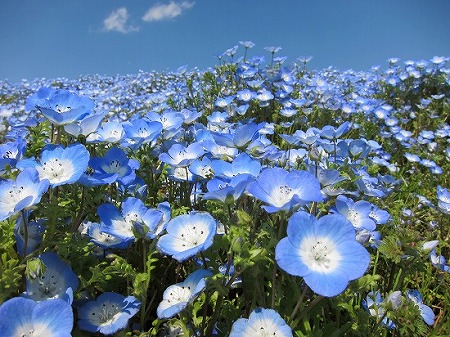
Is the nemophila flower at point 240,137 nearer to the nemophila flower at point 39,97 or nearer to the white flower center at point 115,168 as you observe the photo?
the white flower center at point 115,168

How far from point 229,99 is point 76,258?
10.7 ft

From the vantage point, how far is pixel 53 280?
5.07 ft

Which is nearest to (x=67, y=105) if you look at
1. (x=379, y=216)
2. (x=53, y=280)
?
(x=53, y=280)

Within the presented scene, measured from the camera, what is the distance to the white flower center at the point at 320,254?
1317mm

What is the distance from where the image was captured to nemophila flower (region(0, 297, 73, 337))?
1.25 m

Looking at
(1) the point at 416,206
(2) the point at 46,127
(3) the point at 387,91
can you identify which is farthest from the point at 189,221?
(3) the point at 387,91

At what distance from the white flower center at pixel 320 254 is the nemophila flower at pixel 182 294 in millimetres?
334

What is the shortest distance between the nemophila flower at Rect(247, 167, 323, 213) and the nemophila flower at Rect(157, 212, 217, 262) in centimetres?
20

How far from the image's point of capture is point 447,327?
7.78 feet

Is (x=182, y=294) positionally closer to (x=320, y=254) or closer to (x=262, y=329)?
A: (x=262, y=329)

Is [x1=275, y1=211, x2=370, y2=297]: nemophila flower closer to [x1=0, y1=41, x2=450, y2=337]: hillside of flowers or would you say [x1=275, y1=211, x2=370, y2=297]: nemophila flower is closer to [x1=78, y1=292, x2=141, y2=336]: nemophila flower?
[x1=0, y1=41, x2=450, y2=337]: hillside of flowers

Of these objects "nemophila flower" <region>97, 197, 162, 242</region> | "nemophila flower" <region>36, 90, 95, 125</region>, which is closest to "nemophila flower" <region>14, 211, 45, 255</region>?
"nemophila flower" <region>97, 197, 162, 242</region>

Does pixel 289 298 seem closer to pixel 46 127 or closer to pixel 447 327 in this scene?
pixel 447 327

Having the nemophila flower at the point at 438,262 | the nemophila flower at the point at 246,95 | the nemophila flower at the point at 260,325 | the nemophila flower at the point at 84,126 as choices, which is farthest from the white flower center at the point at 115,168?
the nemophila flower at the point at 246,95
